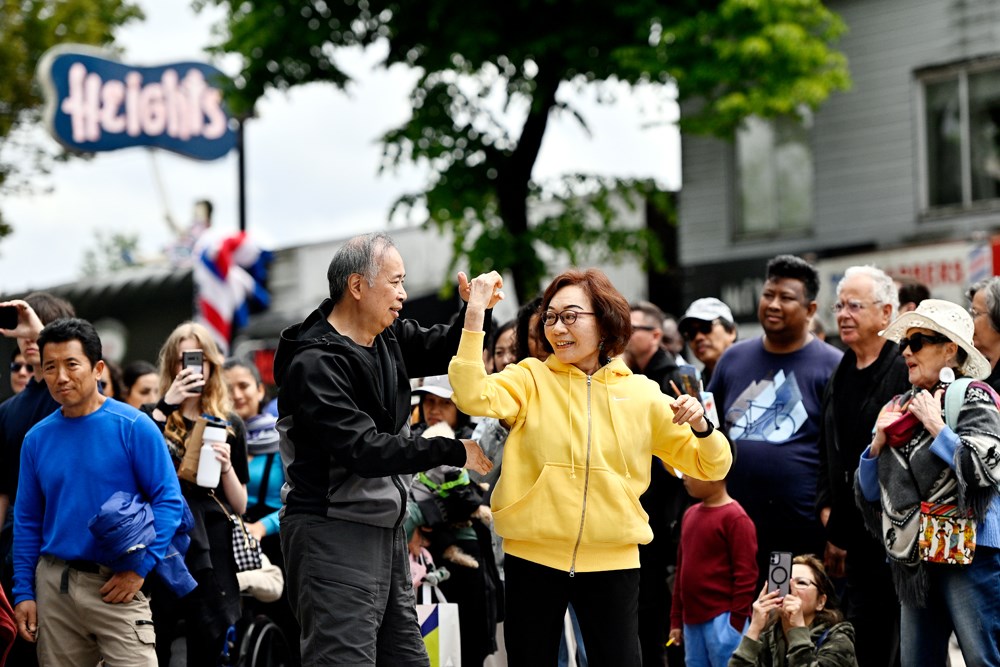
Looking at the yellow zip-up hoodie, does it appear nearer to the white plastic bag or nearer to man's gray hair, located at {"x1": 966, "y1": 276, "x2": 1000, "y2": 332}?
the white plastic bag

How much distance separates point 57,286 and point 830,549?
26237mm

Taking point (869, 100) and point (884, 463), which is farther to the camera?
point (869, 100)

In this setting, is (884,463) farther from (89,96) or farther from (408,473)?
(89,96)

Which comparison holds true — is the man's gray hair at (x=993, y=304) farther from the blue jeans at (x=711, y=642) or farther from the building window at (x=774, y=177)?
the building window at (x=774, y=177)

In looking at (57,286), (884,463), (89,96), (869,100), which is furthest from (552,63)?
(57,286)

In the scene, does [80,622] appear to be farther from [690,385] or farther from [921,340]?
[921,340]

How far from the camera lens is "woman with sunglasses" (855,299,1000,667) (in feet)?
18.7

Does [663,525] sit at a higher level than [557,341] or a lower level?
lower

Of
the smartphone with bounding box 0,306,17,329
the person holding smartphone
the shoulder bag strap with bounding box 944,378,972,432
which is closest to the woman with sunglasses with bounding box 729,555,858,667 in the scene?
the shoulder bag strap with bounding box 944,378,972,432

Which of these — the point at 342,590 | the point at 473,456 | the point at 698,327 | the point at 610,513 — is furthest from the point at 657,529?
the point at 342,590

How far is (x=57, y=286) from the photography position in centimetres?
3017

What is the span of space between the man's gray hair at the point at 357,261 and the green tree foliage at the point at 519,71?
10.5 metres

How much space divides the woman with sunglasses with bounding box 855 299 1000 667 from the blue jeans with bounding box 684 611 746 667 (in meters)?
0.99

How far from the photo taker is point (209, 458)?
6.89 metres
